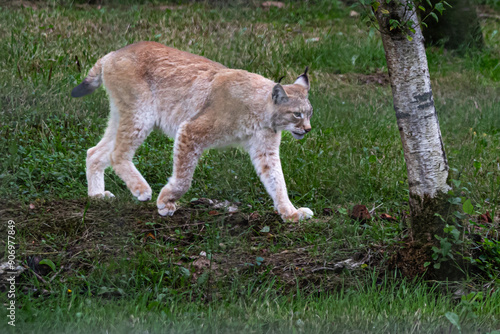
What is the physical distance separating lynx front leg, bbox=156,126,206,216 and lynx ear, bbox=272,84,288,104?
642mm

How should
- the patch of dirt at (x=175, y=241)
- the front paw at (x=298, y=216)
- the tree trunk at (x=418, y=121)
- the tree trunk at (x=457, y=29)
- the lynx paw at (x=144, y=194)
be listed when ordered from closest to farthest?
the tree trunk at (x=418, y=121)
the patch of dirt at (x=175, y=241)
the front paw at (x=298, y=216)
the lynx paw at (x=144, y=194)
the tree trunk at (x=457, y=29)

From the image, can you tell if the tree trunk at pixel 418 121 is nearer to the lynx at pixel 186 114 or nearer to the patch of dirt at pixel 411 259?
the patch of dirt at pixel 411 259

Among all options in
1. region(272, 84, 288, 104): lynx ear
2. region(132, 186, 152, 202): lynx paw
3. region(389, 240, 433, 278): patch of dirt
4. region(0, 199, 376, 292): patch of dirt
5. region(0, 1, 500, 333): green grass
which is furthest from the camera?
region(132, 186, 152, 202): lynx paw

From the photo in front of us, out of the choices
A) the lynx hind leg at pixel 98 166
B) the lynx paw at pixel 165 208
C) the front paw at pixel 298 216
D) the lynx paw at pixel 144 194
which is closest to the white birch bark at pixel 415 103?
the front paw at pixel 298 216

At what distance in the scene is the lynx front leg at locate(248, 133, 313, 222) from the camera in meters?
4.29

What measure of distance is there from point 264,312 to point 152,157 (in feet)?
9.09

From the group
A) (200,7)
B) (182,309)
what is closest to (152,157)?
(182,309)

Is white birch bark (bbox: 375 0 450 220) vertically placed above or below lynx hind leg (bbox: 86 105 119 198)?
above

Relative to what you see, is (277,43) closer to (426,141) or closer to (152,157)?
(152,157)

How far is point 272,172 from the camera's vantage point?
4.44m

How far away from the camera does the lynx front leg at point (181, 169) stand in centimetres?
424

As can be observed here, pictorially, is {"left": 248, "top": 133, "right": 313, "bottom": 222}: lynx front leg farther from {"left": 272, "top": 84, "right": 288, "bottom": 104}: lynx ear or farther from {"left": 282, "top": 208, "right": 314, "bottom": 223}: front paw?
{"left": 272, "top": 84, "right": 288, "bottom": 104}: lynx ear

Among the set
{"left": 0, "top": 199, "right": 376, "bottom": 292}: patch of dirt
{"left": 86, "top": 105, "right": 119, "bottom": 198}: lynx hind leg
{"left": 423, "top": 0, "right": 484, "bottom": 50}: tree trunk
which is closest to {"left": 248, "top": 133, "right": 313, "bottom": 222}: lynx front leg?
{"left": 0, "top": 199, "right": 376, "bottom": 292}: patch of dirt

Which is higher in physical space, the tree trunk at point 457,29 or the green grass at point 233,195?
the tree trunk at point 457,29
